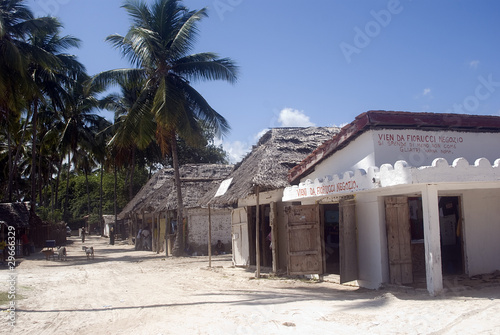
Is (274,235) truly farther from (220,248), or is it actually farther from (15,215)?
(15,215)

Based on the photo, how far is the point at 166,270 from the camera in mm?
15195

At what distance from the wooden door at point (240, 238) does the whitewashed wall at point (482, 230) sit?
692 centimetres

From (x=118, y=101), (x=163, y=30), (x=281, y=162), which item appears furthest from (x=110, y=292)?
(x=118, y=101)

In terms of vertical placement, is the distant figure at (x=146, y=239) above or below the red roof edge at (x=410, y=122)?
below

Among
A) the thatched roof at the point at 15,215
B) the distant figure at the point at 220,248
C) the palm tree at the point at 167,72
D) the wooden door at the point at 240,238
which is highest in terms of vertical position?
the palm tree at the point at 167,72

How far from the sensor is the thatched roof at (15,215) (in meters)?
20.4

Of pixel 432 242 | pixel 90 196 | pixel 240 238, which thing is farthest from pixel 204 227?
pixel 90 196

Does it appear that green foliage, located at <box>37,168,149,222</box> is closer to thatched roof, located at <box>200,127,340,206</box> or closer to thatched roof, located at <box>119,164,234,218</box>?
thatched roof, located at <box>119,164,234,218</box>

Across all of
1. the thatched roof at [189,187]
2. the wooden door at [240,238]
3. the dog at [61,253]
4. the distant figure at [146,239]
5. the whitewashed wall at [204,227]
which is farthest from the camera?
the distant figure at [146,239]

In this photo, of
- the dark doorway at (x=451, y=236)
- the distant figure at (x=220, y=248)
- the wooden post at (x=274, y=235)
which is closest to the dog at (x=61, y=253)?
the distant figure at (x=220, y=248)

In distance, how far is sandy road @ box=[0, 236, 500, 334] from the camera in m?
6.25

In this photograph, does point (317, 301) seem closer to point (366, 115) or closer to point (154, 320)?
point (154, 320)

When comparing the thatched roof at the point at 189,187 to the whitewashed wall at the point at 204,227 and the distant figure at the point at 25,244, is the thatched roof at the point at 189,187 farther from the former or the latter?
the distant figure at the point at 25,244

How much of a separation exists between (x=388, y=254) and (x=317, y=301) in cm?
201
